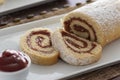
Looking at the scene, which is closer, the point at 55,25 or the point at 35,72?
the point at 35,72

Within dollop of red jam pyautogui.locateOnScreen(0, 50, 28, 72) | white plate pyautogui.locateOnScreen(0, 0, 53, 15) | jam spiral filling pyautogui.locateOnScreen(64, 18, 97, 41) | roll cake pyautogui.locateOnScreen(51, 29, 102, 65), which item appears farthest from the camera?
white plate pyautogui.locateOnScreen(0, 0, 53, 15)

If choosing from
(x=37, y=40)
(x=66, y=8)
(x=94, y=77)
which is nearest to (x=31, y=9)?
(x=66, y=8)

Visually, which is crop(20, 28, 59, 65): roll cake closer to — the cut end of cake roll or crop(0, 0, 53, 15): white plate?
the cut end of cake roll

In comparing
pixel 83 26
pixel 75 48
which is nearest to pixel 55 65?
pixel 75 48

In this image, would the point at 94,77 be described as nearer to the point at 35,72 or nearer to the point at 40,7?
the point at 35,72

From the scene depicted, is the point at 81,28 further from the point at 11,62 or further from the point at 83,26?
the point at 11,62

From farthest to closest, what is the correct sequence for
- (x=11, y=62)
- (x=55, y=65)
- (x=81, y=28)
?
(x=81, y=28) → (x=55, y=65) → (x=11, y=62)

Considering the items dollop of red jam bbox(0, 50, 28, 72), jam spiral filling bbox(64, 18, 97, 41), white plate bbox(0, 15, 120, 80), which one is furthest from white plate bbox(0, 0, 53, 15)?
dollop of red jam bbox(0, 50, 28, 72)
